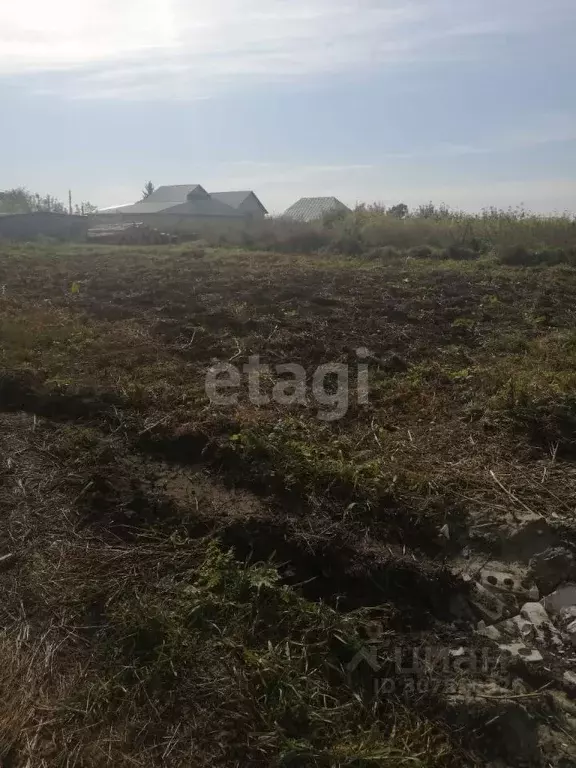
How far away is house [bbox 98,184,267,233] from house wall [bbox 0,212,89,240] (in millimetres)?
4889

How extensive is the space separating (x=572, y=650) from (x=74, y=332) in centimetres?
490

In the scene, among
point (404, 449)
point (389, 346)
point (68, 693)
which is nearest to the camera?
point (68, 693)

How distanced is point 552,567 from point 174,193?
34.0 meters

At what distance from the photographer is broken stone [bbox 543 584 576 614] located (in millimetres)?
2510

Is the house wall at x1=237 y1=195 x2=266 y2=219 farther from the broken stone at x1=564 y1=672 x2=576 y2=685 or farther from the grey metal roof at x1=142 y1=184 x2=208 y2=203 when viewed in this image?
the broken stone at x1=564 y1=672 x2=576 y2=685

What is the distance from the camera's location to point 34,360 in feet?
16.4

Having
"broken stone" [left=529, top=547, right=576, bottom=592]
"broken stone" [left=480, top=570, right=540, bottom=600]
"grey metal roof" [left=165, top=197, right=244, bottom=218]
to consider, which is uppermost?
"grey metal roof" [left=165, top=197, right=244, bottom=218]

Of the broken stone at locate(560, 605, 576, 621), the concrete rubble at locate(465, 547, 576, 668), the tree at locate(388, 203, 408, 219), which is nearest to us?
the concrete rubble at locate(465, 547, 576, 668)

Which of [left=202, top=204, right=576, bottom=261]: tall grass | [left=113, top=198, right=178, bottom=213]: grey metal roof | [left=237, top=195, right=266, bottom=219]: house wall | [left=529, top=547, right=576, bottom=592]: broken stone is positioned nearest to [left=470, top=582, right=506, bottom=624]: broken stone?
[left=529, top=547, right=576, bottom=592]: broken stone

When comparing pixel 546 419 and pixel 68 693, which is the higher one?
pixel 546 419

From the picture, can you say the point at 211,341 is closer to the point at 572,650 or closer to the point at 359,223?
the point at 572,650

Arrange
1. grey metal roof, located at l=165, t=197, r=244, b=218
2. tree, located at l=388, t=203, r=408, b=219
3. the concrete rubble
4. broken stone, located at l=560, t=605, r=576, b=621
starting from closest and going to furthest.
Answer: the concrete rubble
broken stone, located at l=560, t=605, r=576, b=621
tree, located at l=388, t=203, r=408, b=219
grey metal roof, located at l=165, t=197, r=244, b=218

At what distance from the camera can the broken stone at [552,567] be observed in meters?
2.65

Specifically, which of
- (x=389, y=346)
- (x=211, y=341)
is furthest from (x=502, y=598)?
(x=211, y=341)
